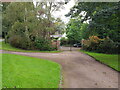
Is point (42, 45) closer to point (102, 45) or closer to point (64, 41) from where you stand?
point (102, 45)

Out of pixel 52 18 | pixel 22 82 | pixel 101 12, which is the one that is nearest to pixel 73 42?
pixel 52 18

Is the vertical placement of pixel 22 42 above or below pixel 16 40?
below

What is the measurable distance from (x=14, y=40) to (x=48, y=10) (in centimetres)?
703

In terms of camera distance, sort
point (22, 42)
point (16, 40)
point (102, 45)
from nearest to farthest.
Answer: point (102, 45) < point (22, 42) < point (16, 40)

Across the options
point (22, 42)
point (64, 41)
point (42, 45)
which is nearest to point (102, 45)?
point (42, 45)

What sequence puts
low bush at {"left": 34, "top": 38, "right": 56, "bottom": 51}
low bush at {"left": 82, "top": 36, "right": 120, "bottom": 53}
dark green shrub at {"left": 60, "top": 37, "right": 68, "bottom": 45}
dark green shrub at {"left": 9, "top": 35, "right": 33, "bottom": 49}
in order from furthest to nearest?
dark green shrub at {"left": 60, "top": 37, "right": 68, "bottom": 45} < low bush at {"left": 34, "top": 38, "right": 56, "bottom": 51} < dark green shrub at {"left": 9, "top": 35, "right": 33, "bottom": 49} < low bush at {"left": 82, "top": 36, "right": 120, "bottom": 53}

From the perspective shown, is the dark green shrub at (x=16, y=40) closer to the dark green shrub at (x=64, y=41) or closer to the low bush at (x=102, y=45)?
the low bush at (x=102, y=45)

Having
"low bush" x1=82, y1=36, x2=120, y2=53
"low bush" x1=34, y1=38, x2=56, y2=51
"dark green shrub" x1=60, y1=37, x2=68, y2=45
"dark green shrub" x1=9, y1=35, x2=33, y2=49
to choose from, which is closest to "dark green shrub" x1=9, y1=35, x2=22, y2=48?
"dark green shrub" x1=9, y1=35, x2=33, y2=49

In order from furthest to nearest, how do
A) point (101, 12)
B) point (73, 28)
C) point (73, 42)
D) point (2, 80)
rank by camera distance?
point (73, 42) → point (73, 28) → point (101, 12) → point (2, 80)

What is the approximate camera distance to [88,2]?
9773mm

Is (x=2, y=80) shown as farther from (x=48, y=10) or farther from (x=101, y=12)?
(x=48, y=10)

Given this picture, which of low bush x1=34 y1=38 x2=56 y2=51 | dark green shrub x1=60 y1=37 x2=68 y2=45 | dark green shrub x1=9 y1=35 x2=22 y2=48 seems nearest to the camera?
dark green shrub x1=9 y1=35 x2=22 y2=48

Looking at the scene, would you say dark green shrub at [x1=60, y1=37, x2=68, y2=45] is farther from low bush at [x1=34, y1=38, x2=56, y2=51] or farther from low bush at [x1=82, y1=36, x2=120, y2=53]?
low bush at [x1=34, y1=38, x2=56, y2=51]

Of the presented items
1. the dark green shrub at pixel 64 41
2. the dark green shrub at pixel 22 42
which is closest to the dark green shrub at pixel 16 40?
the dark green shrub at pixel 22 42
